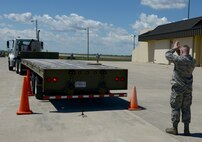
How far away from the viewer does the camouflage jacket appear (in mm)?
6781

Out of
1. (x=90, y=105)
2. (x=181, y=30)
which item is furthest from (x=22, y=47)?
(x=181, y=30)

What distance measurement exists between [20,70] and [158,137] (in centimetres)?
1576

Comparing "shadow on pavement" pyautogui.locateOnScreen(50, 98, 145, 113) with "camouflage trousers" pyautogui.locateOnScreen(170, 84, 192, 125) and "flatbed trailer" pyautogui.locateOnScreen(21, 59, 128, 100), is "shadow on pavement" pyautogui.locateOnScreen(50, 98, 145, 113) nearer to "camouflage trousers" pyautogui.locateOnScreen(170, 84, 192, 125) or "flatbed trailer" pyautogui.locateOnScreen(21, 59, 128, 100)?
"flatbed trailer" pyautogui.locateOnScreen(21, 59, 128, 100)

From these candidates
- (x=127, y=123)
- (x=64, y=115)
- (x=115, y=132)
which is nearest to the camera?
(x=115, y=132)

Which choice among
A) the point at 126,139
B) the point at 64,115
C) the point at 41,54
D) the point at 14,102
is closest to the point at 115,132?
the point at 126,139

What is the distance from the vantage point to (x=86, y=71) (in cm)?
975

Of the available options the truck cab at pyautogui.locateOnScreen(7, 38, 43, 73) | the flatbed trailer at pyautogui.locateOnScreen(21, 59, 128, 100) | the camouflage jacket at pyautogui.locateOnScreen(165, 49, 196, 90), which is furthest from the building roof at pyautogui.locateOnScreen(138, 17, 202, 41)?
the camouflage jacket at pyautogui.locateOnScreen(165, 49, 196, 90)

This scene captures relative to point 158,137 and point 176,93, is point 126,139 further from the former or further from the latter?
point 176,93

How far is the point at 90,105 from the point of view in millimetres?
10500

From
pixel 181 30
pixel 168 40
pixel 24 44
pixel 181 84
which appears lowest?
pixel 181 84

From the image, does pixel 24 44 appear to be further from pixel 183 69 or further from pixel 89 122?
pixel 183 69

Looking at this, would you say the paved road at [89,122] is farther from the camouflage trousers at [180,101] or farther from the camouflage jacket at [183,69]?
the camouflage jacket at [183,69]

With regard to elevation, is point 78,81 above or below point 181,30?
below

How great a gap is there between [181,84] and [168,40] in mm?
41409
